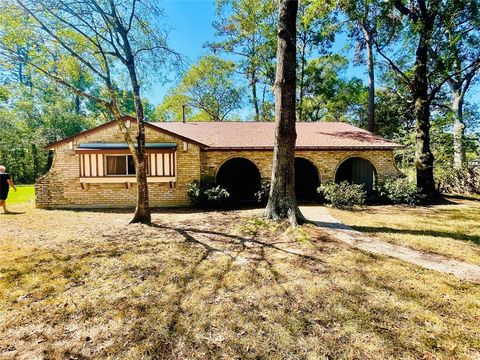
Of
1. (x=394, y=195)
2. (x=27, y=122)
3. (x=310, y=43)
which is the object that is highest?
(x=310, y=43)

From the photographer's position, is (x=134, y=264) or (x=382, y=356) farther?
(x=134, y=264)

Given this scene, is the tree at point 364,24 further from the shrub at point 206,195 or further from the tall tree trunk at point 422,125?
the shrub at point 206,195

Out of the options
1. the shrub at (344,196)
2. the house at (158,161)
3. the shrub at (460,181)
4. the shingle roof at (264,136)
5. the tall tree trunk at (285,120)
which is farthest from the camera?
the shrub at (460,181)

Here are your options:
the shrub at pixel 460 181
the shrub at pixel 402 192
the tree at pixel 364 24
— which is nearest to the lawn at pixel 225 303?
the shrub at pixel 402 192

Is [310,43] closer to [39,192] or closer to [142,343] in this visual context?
[39,192]

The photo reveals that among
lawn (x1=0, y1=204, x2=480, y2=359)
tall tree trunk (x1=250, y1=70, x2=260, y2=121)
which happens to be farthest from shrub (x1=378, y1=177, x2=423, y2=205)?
tall tree trunk (x1=250, y1=70, x2=260, y2=121)

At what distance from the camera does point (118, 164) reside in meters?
10.0

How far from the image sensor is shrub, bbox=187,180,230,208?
32.8 feet

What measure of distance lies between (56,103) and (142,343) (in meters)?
31.9

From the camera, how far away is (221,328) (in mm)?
2703

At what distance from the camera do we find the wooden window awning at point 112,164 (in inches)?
386

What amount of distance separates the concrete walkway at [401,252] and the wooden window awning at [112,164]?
6.49 m

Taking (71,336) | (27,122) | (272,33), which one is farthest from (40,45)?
(27,122)

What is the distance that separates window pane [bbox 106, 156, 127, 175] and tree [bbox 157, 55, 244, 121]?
1683cm
